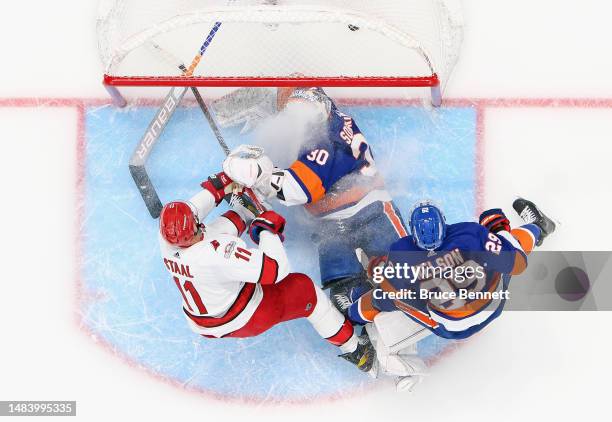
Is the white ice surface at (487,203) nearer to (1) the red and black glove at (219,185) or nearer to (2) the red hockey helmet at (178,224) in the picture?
(1) the red and black glove at (219,185)

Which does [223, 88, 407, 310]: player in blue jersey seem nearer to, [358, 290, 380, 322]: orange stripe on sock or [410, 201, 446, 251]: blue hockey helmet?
[358, 290, 380, 322]: orange stripe on sock

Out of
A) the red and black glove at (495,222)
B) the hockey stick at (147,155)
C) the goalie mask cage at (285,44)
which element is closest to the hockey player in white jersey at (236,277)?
the hockey stick at (147,155)

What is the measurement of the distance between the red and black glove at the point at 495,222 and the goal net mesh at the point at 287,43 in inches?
29.9

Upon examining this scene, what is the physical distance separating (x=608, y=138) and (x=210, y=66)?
2.19m

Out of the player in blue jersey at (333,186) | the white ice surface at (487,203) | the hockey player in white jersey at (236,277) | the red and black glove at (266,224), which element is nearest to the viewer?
the hockey player in white jersey at (236,277)

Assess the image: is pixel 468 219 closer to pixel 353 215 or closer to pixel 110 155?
pixel 353 215

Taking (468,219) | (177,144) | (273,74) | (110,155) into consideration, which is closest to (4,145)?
(110,155)

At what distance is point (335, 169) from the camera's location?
3.58m

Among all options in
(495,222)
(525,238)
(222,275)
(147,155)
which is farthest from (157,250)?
(525,238)

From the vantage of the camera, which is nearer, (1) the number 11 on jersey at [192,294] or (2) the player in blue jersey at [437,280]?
(2) the player in blue jersey at [437,280]

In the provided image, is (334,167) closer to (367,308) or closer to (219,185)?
(219,185)

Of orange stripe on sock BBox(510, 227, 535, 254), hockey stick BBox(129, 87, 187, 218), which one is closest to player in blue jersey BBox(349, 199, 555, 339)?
orange stripe on sock BBox(510, 227, 535, 254)

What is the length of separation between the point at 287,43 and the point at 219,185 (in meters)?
0.87

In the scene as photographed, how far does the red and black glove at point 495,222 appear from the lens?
3477 mm
